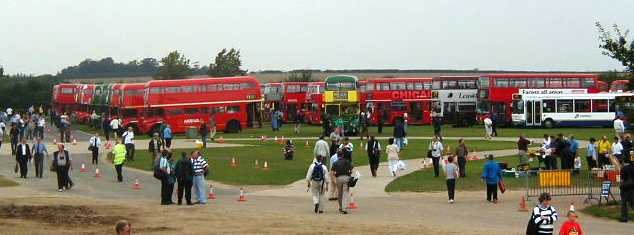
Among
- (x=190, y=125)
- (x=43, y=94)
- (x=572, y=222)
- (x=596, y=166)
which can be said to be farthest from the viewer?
(x=43, y=94)

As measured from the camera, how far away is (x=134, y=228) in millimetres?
21094

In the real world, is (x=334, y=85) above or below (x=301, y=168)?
above

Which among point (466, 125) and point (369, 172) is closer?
point (369, 172)

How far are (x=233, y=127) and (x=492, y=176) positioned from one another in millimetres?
40233

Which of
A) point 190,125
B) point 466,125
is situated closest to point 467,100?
point 466,125

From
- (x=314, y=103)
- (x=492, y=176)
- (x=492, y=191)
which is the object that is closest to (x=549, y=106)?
(x=314, y=103)

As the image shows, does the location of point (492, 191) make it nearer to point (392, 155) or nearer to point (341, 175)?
point (341, 175)

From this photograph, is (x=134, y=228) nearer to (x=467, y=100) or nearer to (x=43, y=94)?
(x=467, y=100)

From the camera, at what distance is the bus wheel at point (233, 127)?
64.8m

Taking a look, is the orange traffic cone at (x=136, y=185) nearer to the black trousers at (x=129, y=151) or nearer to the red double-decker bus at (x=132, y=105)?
the black trousers at (x=129, y=151)

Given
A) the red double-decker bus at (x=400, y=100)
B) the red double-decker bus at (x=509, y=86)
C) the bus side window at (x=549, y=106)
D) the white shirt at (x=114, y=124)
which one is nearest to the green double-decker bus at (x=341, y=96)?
the red double-decker bus at (x=400, y=100)

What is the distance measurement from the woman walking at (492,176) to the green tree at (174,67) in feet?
327

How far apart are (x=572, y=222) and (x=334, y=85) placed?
1968 inches

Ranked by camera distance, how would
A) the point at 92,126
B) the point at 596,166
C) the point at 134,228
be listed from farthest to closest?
1. the point at 92,126
2. the point at 596,166
3. the point at 134,228
